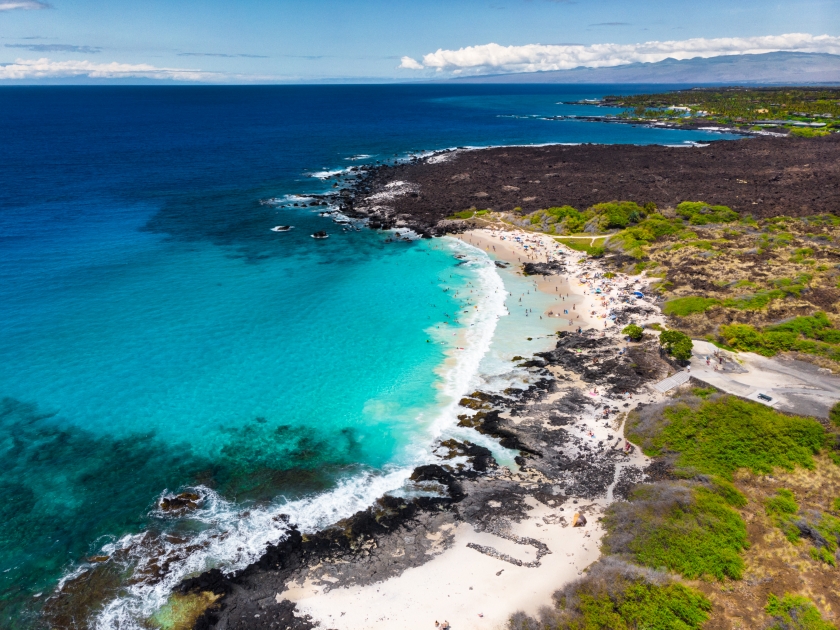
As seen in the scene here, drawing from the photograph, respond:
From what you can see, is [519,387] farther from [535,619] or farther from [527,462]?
[535,619]

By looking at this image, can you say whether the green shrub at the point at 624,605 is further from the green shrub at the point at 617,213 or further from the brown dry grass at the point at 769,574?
the green shrub at the point at 617,213

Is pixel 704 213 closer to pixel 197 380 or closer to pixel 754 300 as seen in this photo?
pixel 754 300

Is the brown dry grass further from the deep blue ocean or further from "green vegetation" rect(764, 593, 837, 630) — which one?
the deep blue ocean

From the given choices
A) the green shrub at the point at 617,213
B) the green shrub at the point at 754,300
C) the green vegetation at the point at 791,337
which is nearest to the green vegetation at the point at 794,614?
the green vegetation at the point at 791,337

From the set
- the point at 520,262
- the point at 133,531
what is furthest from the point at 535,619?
the point at 520,262

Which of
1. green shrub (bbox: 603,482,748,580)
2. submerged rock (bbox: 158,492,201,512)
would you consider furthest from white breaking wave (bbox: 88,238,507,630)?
green shrub (bbox: 603,482,748,580)

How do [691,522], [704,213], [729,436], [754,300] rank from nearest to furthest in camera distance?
[691,522] → [729,436] → [754,300] → [704,213]

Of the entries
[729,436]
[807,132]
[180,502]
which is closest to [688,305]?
[729,436]
